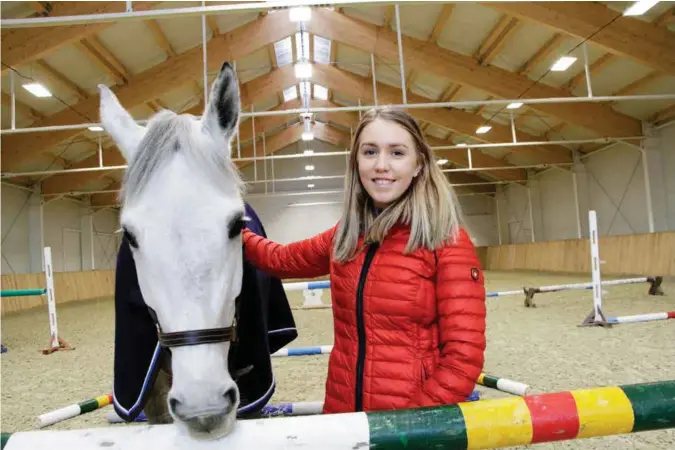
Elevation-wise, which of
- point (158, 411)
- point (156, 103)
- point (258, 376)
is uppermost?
point (156, 103)

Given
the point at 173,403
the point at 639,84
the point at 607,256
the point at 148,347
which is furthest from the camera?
the point at 607,256

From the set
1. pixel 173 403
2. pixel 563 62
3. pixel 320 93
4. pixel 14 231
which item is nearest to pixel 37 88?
pixel 14 231

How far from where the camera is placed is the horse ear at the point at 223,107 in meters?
1.40

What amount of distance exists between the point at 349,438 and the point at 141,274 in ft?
2.34

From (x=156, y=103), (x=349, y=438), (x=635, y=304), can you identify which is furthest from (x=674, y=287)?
(x=156, y=103)

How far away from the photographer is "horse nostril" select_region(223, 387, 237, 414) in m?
0.98

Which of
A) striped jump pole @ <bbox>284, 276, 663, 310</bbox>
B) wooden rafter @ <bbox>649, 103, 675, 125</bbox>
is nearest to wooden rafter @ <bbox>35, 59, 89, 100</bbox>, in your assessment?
striped jump pole @ <bbox>284, 276, 663, 310</bbox>

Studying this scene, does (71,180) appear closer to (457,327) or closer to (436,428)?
(457,327)

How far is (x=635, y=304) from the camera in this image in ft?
23.8

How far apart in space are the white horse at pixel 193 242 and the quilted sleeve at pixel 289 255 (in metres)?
0.35

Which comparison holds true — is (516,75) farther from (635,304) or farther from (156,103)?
(156,103)

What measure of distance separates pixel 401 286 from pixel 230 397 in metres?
0.57

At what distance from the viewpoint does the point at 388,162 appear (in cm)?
142

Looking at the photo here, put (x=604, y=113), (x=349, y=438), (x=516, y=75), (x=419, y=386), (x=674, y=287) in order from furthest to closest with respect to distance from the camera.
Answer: (x=604, y=113) → (x=516, y=75) → (x=674, y=287) → (x=419, y=386) → (x=349, y=438)
